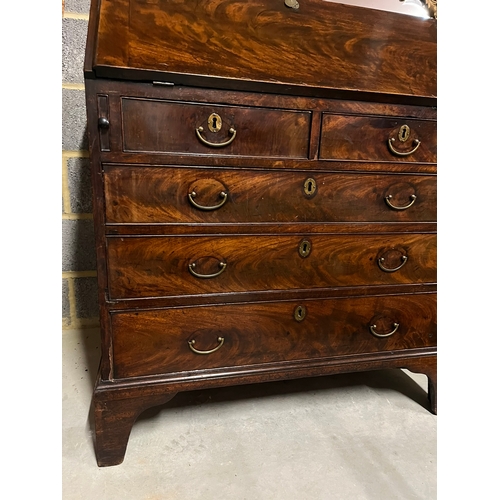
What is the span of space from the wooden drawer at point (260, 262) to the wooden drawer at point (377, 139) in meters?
0.22

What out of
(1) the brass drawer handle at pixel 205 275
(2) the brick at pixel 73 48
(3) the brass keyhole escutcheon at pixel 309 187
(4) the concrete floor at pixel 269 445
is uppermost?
(2) the brick at pixel 73 48

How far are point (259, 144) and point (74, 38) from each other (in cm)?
103

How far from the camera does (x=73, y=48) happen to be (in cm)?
143

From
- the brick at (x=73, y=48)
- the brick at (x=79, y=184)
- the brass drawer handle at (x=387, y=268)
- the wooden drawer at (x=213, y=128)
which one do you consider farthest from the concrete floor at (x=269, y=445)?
the brick at (x=73, y=48)

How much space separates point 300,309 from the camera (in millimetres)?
1049

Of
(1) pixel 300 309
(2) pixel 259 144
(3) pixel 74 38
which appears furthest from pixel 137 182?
(3) pixel 74 38

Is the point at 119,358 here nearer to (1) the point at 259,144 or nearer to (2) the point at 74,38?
(1) the point at 259,144

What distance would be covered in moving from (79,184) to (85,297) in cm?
49

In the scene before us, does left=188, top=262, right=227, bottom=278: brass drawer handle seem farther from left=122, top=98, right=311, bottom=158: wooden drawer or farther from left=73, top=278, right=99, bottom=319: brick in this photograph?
left=73, top=278, right=99, bottom=319: brick

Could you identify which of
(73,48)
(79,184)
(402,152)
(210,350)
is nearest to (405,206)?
(402,152)

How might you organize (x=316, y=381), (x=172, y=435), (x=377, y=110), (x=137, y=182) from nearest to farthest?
1. (x=137, y=182)
2. (x=377, y=110)
3. (x=172, y=435)
4. (x=316, y=381)

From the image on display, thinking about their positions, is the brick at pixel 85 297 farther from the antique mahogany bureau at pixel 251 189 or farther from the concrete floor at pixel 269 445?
the antique mahogany bureau at pixel 251 189

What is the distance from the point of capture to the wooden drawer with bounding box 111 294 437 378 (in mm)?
943

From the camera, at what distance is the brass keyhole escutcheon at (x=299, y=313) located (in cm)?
105
